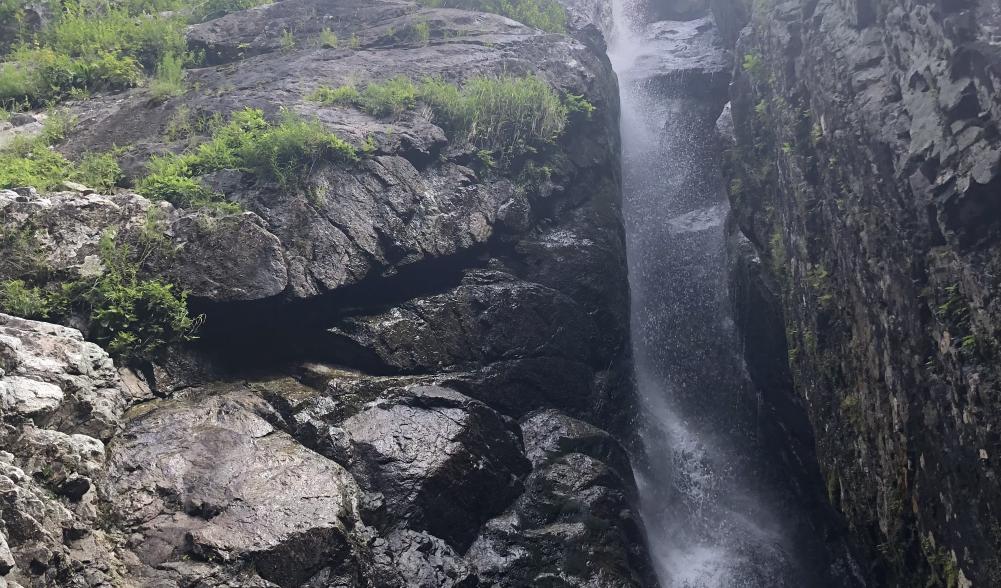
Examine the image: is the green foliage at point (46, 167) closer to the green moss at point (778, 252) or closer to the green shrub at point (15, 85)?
the green shrub at point (15, 85)

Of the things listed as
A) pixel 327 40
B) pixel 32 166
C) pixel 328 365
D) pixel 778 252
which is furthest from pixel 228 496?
pixel 327 40

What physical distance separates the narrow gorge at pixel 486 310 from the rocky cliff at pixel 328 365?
1.8 inches

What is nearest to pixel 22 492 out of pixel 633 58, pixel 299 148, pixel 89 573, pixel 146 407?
pixel 89 573

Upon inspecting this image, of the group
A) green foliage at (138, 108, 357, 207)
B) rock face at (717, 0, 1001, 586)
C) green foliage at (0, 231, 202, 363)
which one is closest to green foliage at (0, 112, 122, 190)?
green foliage at (138, 108, 357, 207)

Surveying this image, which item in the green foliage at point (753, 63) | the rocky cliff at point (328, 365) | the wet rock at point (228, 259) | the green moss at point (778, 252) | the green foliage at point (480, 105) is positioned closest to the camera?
the rocky cliff at point (328, 365)

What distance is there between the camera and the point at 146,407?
7.72 m

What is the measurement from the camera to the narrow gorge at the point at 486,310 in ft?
21.4

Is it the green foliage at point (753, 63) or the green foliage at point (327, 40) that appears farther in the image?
the green foliage at point (327, 40)

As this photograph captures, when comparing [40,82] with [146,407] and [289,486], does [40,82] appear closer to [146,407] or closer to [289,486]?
[146,407]

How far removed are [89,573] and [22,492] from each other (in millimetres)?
907

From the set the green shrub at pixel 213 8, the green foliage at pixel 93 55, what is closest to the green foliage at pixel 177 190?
Result: the green foliage at pixel 93 55

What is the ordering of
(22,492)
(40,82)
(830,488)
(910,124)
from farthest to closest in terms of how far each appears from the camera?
(40,82) < (830,488) < (910,124) < (22,492)

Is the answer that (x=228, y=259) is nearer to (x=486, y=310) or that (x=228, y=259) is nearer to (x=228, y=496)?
(x=228, y=496)

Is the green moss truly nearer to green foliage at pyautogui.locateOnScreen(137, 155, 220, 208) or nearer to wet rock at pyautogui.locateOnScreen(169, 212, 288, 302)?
wet rock at pyautogui.locateOnScreen(169, 212, 288, 302)
